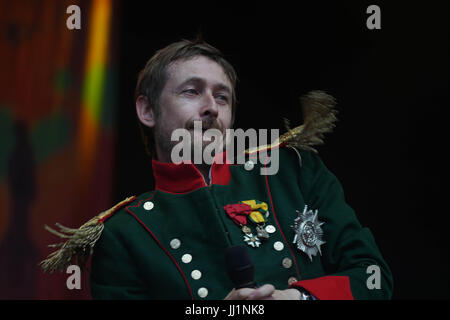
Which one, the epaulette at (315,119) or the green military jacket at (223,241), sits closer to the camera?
the green military jacket at (223,241)

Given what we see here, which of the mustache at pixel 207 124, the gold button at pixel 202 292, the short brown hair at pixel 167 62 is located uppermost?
the short brown hair at pixel 167 62

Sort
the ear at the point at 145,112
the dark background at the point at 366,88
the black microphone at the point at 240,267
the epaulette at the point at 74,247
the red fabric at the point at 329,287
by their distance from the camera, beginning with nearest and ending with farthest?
1. the black microphone at the point at 240,267
2. the red fabric at the point at 329,287
3. the epaulette at the point at 74,247
4. the ear at the point at 145,112
5. the dark background at the point at 366,88

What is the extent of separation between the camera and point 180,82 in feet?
4.76

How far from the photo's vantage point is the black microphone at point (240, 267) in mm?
949

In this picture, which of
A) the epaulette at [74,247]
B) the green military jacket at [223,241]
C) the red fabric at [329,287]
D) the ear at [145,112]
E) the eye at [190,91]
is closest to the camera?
the red fabric at [329,287]

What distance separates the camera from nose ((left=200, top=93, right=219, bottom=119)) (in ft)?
4.52

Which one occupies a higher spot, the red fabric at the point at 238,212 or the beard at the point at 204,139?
the beard at the point at 204,139

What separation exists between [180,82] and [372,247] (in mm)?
755

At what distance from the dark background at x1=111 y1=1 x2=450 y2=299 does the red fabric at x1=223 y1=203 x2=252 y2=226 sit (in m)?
1.20

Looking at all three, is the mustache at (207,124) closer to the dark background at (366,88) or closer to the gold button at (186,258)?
the gold button at (186,258)

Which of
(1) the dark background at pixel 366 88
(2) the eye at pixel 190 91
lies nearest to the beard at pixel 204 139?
(2) the eye at pixel 190 91

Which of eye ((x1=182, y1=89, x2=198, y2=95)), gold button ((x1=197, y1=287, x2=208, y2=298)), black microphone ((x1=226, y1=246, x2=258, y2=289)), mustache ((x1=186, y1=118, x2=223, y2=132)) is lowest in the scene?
gold button ((x1=197, y1=287, x2=208, y2=298))

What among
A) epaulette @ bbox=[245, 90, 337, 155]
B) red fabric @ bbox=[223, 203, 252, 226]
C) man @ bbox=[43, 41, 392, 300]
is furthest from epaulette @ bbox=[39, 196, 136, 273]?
epaulette @ bbox=[245, 90, 337, 155]

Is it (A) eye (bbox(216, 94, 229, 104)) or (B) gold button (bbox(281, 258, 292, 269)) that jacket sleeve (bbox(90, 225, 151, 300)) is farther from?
(A) eye (bbox(216, 94, 229, 104))
